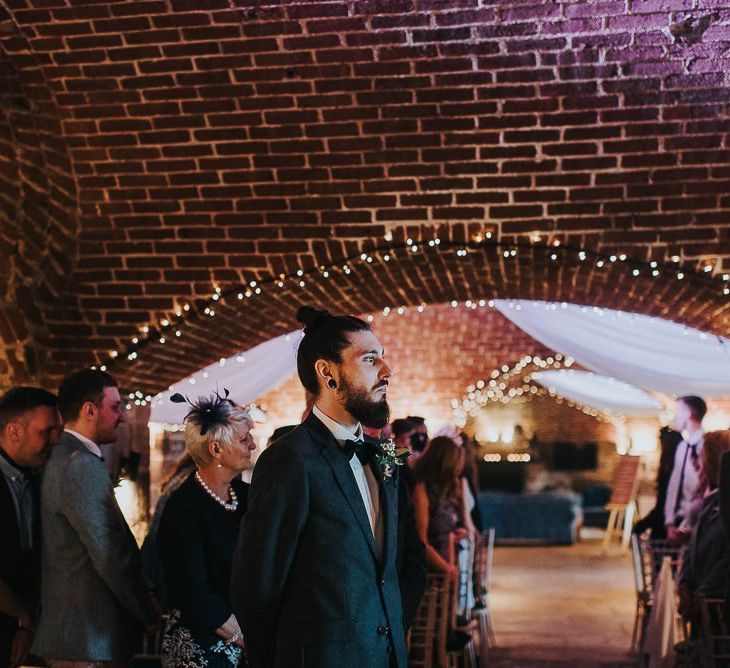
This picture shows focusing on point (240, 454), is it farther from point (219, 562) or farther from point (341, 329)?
point (341, 329)

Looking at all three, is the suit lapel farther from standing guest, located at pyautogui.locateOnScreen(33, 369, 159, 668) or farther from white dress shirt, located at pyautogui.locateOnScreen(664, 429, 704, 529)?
white dress shirt, located at pyautogui.locateOnScreen(664, 429, 704, 529)

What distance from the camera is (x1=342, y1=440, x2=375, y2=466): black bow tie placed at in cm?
258

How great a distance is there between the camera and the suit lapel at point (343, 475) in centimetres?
254

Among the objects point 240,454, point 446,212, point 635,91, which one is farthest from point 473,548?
point 240,454

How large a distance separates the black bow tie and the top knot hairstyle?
159mm

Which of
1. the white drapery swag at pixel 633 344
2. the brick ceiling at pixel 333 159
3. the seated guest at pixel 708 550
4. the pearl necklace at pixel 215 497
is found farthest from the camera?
the white drapery swag at pixel 633 344

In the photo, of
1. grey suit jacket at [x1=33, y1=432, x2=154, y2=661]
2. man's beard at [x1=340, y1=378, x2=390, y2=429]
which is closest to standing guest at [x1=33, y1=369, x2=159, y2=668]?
grey suit jacket at [x1=33, y1=432, x2=154, y2=661]

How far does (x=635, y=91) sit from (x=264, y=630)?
3676 mm

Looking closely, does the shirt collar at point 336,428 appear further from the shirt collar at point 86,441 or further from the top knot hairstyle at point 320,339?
the shirt collar at point 86,441

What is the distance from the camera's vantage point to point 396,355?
13031mm

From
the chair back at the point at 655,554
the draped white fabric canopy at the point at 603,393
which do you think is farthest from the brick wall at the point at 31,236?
the draped white fabric canopy at the point at 603,393

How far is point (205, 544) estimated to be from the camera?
3.47 metres

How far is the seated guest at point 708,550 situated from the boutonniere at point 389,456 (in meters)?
2.83

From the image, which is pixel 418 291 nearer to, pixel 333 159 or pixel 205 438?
pixel 333 159
